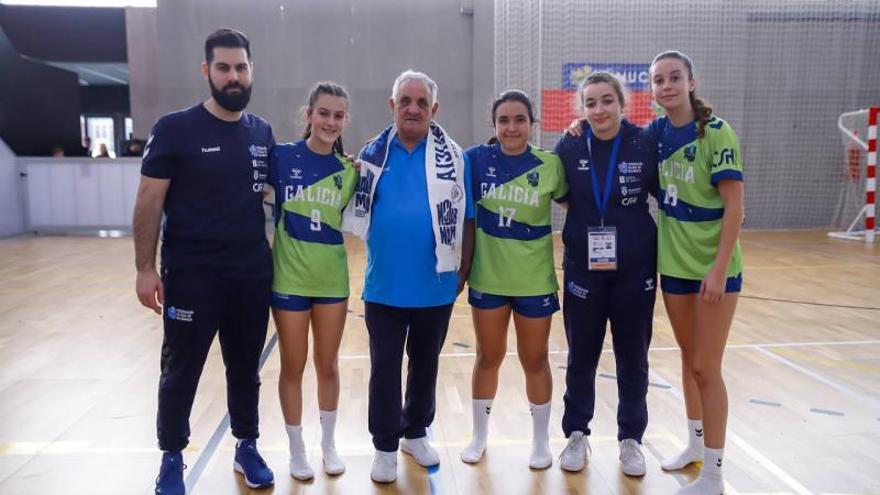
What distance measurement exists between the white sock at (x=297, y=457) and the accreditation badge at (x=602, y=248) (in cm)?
139

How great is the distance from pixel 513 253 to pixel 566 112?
9616 millimetres

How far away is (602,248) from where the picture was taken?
259 centimetres

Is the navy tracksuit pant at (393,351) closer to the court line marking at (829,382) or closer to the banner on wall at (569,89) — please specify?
the court line marking at (829,382)

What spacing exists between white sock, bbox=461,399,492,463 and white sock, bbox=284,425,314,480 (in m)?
0.68

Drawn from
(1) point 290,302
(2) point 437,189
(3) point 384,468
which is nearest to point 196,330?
(1) point 290,302

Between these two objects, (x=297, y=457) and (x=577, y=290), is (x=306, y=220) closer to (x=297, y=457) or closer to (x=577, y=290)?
(x=297, y=457)

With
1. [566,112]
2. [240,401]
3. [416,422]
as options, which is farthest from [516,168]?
[566,112]

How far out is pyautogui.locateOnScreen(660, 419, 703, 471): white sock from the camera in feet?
9.22

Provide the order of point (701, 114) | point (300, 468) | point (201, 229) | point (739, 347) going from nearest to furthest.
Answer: point (201, 229) → point (701, 114) → point (300, 468) → point (739, 347)

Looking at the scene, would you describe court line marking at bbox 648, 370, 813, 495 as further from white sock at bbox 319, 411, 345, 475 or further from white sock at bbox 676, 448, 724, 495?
white sock at bbox 319, 411, 345, 475

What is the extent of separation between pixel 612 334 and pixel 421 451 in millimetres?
972

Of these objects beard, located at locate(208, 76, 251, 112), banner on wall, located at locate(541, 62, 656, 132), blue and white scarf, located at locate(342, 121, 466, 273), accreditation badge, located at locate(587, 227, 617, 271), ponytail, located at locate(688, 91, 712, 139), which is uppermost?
banner on wall, located at locate(541, 62, 656, 132)

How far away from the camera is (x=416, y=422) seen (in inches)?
114

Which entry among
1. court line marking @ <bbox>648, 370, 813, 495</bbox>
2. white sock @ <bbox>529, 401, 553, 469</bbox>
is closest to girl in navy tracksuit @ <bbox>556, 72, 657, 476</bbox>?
white sock @ <bbox>529, 401, 553, 469</bbox>
